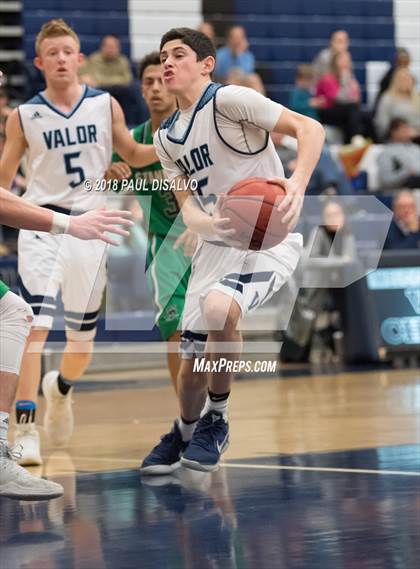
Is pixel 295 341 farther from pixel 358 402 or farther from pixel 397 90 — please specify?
pixel 397 90

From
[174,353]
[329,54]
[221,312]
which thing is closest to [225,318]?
[221,312]

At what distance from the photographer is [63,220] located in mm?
4680

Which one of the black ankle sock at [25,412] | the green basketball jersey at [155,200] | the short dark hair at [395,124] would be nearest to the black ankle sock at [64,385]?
the black ankle sock at [25,412]

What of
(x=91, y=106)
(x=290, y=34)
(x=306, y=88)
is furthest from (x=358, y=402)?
(x=290, y=34)

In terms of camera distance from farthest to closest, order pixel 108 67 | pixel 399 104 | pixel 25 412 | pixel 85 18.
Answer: pixel 85 18 → pixel 399 104 → pixel 108 67 → pixel 25 412

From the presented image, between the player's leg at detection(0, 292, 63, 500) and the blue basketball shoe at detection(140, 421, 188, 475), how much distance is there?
118cm

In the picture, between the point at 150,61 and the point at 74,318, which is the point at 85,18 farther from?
the point at 74,318

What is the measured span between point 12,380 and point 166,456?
54.1 inches

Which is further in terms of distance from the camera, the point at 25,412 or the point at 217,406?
the point at 25,412

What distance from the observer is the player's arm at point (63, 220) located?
15.2ft

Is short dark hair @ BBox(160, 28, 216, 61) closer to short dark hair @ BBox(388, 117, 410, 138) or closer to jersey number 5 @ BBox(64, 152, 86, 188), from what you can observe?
jersey number 5 @ BBox(64, 152, 86, 188)

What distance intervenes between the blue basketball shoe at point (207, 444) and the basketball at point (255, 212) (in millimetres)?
858

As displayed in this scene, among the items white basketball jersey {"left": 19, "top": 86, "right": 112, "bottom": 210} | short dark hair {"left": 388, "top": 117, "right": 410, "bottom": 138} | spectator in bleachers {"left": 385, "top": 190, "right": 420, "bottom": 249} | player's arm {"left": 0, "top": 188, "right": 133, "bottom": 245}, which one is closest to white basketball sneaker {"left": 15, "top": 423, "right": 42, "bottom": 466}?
white basketball jersey {"left": 19, "top": 86, "right": 112, "bottom": 210}

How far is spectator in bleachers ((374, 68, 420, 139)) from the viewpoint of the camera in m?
15.9
